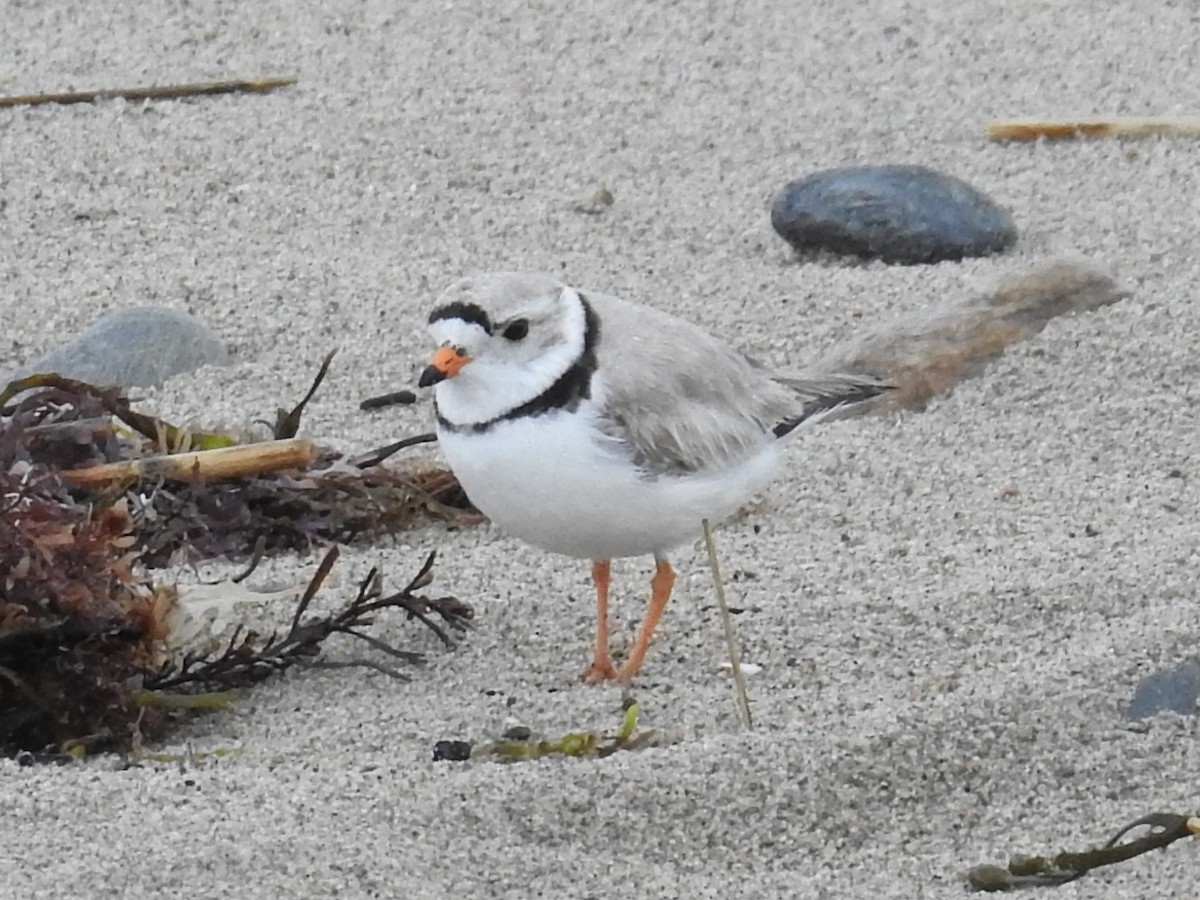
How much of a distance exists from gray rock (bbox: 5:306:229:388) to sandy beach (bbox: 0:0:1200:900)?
73 millimetres

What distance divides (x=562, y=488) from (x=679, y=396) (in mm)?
402

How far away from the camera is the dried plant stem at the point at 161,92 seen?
660 centimetres

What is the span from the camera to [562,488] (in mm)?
3367

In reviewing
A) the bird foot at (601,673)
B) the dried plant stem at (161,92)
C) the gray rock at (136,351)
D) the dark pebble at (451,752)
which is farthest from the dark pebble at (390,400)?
the dried plant stem at (161,92)

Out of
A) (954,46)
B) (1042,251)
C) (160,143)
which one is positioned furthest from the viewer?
(954,46)

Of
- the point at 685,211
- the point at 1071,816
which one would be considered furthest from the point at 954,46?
the point at 1071,816

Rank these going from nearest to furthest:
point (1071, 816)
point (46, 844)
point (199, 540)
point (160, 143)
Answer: point (46, 844)
point (1071, 816)
point (199, 540)
point (160, 143)

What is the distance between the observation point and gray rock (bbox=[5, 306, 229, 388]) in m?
4.80

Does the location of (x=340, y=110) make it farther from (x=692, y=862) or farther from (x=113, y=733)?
(x=692, y=862)

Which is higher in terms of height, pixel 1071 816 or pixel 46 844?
pixel 46 844

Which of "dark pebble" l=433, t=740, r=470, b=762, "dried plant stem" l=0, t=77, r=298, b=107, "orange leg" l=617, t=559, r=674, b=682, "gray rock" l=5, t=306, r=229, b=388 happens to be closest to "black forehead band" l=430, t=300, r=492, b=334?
"orange leg" l=617, t=559, r=674, b=682

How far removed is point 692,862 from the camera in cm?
295

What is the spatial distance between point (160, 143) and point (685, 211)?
1.64 meters

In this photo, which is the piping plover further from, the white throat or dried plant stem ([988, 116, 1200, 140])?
dried plant stem ([988, 116, 1200, 140])
